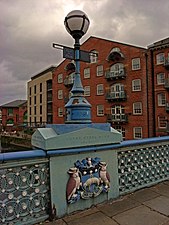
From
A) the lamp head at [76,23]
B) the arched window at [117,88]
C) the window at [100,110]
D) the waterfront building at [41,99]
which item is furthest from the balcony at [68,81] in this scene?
the lamp head at [76,23]

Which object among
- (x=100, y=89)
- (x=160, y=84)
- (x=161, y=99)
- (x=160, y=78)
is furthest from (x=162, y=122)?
(x=100, y=89)

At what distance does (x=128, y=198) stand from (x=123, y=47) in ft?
80.3

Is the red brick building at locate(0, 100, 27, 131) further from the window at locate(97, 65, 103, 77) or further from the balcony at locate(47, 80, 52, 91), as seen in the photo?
the window at locate(97, 65, 103, 77)

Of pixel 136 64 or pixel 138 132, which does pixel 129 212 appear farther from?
pixel 136 64

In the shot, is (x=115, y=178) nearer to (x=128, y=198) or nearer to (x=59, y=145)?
(x=128, y=198)

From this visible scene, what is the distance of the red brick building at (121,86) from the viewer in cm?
2370

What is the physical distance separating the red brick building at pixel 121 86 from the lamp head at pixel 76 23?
Answer: 63.9 ft

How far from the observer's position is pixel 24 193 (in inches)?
91.9

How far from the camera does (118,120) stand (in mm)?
25250

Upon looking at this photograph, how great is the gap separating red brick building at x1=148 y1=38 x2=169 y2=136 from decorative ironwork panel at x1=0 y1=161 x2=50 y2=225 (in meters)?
21.3

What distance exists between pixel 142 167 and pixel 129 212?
1.01 meters

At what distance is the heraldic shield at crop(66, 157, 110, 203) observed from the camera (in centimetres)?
258

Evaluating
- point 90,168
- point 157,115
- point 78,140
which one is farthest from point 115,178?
point 157,115

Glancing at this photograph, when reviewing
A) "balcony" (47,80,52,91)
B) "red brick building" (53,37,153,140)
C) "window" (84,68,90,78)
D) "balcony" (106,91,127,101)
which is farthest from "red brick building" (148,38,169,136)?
"balcony" (47,80,52,91)
